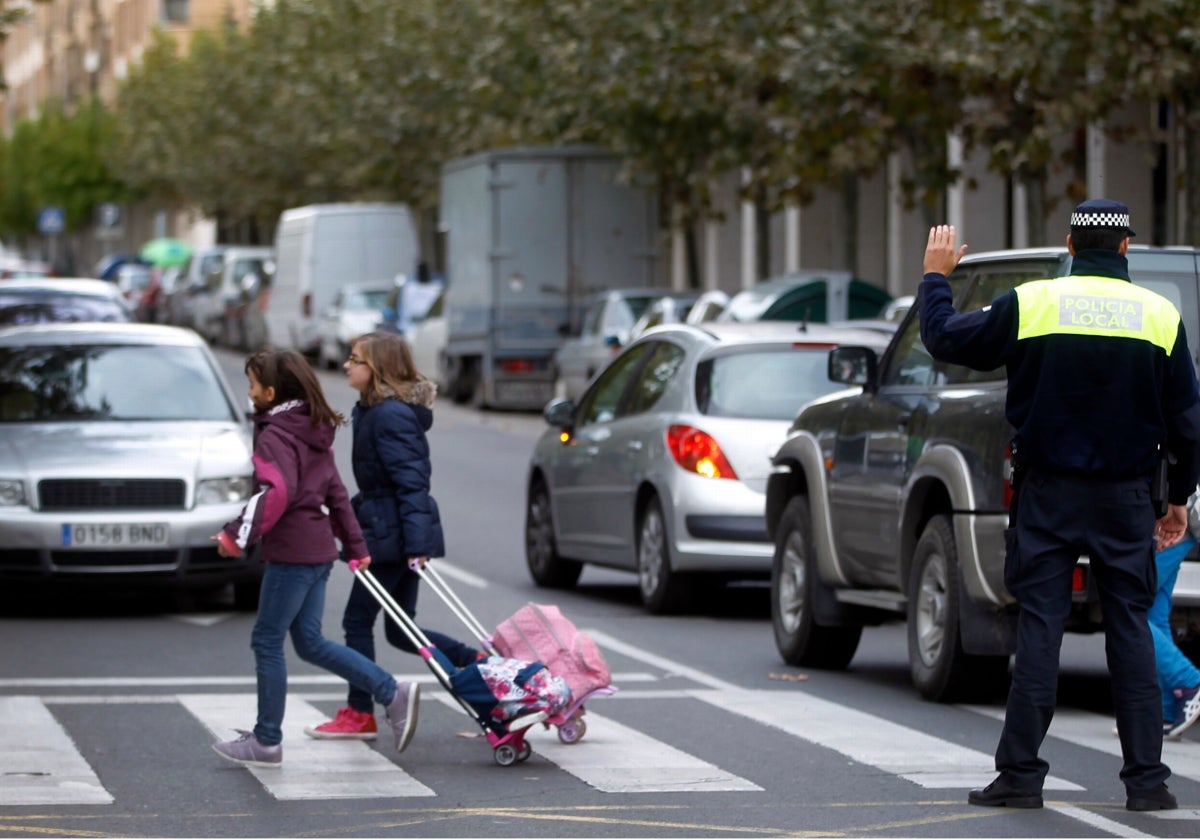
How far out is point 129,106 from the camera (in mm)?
81125

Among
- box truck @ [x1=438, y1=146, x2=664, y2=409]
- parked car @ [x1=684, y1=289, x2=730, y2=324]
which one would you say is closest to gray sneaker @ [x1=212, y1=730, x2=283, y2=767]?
parked car @ [x1=684, y1=289, x2=730, y2=324]

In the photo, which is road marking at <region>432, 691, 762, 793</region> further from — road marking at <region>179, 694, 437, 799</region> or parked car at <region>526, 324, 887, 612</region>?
parked car at <region>526, 324, 887, 612</region>

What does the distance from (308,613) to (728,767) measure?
154cm

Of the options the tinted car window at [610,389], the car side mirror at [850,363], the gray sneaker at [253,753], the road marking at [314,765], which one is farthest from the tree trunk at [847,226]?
the gray sneaker at [253,753]

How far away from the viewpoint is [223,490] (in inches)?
521

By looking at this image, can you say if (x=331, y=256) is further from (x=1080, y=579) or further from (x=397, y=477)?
(x=1080, y=579)

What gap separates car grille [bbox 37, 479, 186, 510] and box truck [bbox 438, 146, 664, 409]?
18.4 m

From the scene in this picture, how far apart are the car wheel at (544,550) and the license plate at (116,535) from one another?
2.82m

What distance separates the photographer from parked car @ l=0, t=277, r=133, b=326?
20750mm

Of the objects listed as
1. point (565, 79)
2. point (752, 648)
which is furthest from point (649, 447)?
point (565, 79)

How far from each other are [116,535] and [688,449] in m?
3.02

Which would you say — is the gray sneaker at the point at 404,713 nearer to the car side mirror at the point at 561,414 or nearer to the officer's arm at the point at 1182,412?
the officer's arm at the point at 1182,412

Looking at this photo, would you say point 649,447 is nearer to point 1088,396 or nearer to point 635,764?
point 635,764

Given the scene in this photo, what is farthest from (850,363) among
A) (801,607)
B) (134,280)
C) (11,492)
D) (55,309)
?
(134,280)
